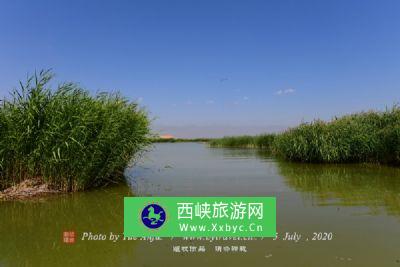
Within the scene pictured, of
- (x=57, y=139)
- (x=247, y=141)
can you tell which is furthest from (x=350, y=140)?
(x=247, y=141)

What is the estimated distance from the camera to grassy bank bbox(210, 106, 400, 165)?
1485cm

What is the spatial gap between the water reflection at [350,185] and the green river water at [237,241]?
2cm

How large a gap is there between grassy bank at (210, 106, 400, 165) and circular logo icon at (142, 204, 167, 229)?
477 inches

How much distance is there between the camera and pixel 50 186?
9039 millimetres

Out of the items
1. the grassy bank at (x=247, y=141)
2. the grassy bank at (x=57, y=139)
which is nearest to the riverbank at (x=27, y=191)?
the grassy bank at (x=57, y=139)

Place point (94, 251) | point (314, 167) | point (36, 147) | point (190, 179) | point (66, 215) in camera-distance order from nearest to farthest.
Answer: point (94, 251) < point (66, 215) < point (36, 147) < point (190, 179) < point (314, 167)

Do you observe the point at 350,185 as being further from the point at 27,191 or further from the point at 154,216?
the point at 27,191

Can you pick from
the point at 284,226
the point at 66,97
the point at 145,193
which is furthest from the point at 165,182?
the point at 284,226

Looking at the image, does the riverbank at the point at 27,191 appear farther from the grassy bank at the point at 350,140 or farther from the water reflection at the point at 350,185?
the grassy bank at the point at 350,140

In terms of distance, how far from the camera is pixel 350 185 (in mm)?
10062

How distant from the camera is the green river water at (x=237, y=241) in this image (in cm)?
454

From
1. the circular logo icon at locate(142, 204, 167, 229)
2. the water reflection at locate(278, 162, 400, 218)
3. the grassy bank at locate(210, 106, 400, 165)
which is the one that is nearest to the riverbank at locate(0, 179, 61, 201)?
the circular logo icon at locate(142, 204, 167, 229)

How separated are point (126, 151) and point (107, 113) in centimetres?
150

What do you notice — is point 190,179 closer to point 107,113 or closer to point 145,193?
point 145,193
